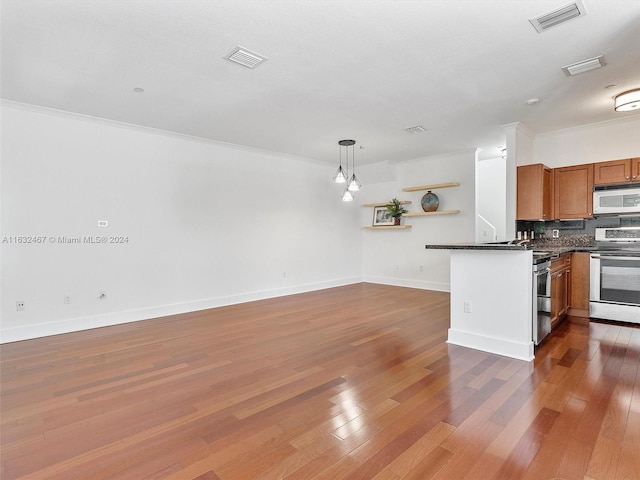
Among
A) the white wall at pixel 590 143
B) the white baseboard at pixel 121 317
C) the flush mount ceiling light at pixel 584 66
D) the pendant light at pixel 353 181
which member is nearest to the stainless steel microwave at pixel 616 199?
the white wall at pixel 590 143

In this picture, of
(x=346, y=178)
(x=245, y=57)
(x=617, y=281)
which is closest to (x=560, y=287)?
(x=617, y=281)

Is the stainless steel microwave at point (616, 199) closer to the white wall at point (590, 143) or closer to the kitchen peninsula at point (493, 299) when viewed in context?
the white wall at point (590, 143)

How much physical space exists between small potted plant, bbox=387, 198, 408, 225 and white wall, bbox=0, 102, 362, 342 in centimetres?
184

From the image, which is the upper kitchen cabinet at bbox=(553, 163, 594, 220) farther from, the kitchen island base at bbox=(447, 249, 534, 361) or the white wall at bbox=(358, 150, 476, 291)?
the kitchen island base at bbox=(447, 249, 534, 361)

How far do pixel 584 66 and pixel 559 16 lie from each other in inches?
40.8

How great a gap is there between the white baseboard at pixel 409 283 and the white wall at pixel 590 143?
2.67 m

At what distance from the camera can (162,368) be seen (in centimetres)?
305

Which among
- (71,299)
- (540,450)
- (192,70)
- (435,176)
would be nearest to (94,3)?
(192,70)

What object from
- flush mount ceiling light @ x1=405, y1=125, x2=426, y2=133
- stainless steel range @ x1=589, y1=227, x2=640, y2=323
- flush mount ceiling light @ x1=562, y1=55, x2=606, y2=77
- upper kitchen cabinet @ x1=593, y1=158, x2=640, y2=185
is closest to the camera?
flush mount ceiling light @ x1=562, y1=55, x2=606, y2=77

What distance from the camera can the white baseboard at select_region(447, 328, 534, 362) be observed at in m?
3.14

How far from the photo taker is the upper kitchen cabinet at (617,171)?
173 inches

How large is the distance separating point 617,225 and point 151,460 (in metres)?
5.89

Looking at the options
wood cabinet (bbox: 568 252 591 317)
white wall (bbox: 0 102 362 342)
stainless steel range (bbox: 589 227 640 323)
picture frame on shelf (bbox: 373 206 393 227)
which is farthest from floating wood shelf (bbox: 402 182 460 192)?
stainless steel range (bbox: 589 227 640 323)

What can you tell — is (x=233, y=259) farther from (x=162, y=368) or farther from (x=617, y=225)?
(x=617, y=225)
